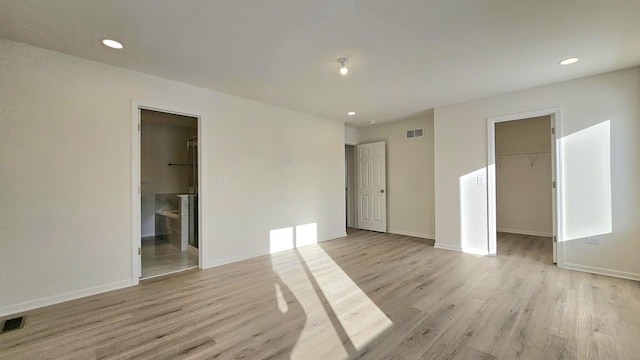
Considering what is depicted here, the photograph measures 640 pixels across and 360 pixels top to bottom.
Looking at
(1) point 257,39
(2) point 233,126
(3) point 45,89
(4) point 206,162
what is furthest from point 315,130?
(3) point 45,89

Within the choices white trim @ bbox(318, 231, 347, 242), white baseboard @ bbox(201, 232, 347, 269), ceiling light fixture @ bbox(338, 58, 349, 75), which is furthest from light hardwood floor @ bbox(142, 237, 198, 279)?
ceiling light fixture @ bbox(338, 58, 349, 75)

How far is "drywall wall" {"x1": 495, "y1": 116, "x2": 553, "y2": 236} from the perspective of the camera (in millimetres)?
5930

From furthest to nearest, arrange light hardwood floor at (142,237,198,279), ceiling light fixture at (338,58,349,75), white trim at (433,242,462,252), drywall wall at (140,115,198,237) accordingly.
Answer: drywall wall at (140,115,198,237) → white trim at (433,242,462,252) → light hardwood floor at (142,237,198,279) → ceiling light fixture at (338,58,349,75)

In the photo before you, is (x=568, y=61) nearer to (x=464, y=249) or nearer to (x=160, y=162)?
(x=464, y=249)

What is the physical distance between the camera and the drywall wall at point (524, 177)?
5.93 m

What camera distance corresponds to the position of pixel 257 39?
8.32 feet

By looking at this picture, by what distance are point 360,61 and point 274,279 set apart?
280 cm

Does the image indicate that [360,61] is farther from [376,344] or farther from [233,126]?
[376,344]

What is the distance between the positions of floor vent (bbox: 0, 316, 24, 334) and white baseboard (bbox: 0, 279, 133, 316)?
16 centimetres

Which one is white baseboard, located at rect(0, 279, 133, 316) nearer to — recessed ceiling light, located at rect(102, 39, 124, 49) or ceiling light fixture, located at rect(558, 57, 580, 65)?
recessed ceiling light, located at rect(102, 39, 124, 49)

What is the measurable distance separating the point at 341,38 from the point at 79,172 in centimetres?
308

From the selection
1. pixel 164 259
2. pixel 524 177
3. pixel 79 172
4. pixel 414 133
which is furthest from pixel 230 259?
pixel 524 177

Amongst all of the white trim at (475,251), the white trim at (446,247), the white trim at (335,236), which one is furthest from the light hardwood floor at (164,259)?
the white trim at (475,251)

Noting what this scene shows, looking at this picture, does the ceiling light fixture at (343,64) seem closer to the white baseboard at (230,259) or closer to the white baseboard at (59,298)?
the white baseboard at (230,259)
